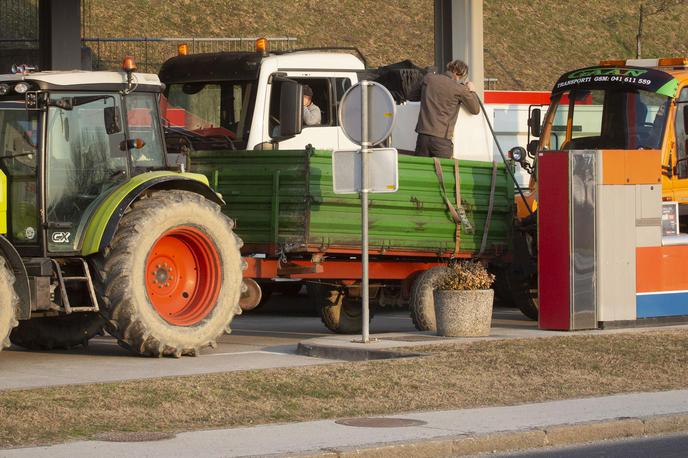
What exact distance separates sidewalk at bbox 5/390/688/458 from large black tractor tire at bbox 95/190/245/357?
3.84m

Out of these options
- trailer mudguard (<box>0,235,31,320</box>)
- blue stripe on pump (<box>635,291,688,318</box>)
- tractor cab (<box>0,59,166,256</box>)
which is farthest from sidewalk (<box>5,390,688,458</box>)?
blue stripe on pump (<box>635,291,688,318</box>)

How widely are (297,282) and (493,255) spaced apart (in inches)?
116

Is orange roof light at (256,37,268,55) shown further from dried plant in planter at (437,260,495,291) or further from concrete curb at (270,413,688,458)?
concrete curb at (270,413,688,458)

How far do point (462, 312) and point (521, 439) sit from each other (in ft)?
Result: 18.5

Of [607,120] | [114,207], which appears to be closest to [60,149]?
[114,207]

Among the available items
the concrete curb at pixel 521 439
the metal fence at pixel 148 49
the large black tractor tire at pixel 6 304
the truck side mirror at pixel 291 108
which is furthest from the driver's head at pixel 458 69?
the metal fence at pixel 148 49

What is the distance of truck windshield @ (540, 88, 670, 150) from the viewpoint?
18.6 metres

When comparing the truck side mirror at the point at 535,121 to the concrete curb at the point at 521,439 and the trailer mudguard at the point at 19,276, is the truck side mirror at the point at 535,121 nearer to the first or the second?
the trailer mudguard at the point at 19,276

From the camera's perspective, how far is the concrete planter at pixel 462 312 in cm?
1545

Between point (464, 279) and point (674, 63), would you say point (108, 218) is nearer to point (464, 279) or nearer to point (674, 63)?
point (464, 279)

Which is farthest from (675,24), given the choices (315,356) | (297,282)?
(315,356)

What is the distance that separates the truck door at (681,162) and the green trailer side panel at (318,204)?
3.18 metres

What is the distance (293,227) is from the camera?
50.8 feet

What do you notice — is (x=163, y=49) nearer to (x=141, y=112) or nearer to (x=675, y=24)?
(x=675, y=24)
